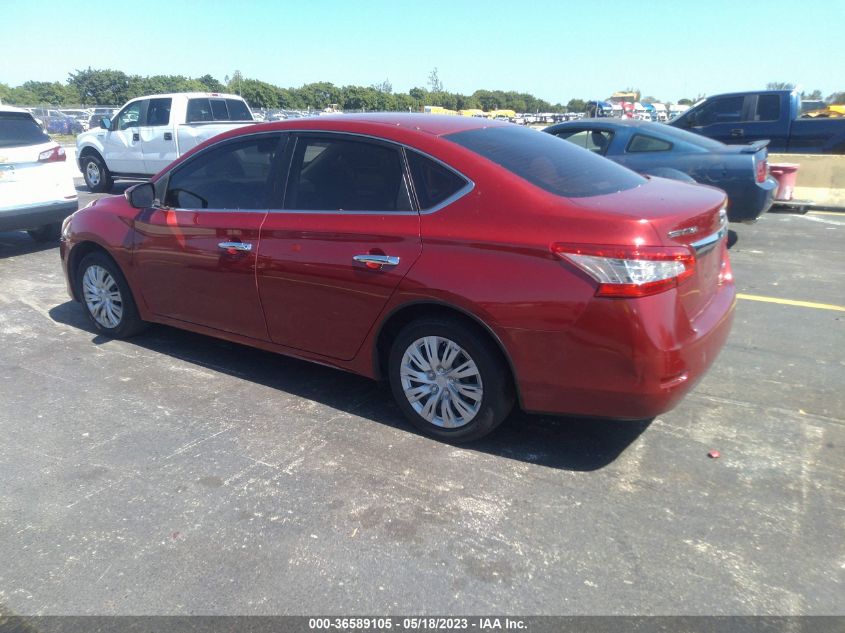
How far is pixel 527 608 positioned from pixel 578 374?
1112 millimetres

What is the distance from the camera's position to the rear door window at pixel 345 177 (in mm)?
3750

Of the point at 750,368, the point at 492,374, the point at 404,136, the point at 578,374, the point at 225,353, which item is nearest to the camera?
the point at 578,374

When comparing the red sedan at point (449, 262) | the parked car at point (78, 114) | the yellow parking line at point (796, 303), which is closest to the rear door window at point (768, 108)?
the yellow parking line at point (796, 303)

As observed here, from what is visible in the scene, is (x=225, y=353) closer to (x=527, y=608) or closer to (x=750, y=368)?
(x=527, y=608)

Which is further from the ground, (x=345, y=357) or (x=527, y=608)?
(x=345, y=357)

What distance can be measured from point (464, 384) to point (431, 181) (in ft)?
3.60

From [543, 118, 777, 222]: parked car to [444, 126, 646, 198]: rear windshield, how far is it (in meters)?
3.59

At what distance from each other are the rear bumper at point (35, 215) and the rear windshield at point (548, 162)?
6432 mm

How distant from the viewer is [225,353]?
512 centimetres

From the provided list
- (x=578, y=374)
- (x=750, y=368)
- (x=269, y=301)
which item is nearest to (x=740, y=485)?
(x=578, y=374)

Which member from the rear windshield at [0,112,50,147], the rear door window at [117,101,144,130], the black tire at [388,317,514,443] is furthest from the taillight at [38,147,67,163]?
the black tire at [388,317,514,443]

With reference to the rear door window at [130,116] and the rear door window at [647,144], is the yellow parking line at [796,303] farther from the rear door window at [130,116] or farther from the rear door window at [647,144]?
the rear door window at [130,116]

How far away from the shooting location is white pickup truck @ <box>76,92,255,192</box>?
1279 centimetres

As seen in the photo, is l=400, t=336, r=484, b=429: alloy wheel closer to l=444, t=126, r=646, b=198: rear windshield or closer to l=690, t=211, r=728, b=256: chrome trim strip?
l=444, t=126, r=646, b=198: rear windshield
